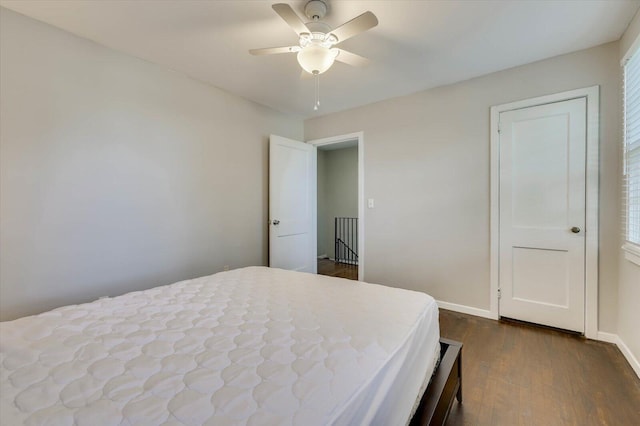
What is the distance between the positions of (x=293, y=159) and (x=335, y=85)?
115cm

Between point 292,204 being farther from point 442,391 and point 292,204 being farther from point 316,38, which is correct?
point 442,391

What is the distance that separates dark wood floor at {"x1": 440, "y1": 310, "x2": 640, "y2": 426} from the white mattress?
0.62 metres

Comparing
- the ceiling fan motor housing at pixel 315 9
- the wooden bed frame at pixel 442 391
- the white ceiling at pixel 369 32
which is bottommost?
the wooden bed frame at pixel 442 391

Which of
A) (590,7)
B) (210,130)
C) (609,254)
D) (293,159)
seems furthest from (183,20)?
(609,254)

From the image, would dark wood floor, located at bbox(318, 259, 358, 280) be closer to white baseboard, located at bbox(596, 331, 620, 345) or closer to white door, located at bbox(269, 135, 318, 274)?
white door, located at bbox(269, 135, 318, 274)

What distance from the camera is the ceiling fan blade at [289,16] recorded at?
1481 mm

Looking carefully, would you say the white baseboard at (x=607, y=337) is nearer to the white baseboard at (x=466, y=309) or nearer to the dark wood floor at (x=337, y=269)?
the white baseboard at (x=466, y=309)

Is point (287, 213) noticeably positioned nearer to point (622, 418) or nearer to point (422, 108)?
point (422, 108)

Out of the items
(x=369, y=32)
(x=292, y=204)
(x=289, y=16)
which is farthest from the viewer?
(x=292, y=204)

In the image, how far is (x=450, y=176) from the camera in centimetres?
298

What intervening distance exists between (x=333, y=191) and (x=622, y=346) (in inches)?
189

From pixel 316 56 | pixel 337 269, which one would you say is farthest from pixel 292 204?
pixel 316 56

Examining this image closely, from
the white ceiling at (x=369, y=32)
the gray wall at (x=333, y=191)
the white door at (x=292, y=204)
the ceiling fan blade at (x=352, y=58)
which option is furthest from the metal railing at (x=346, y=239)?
the ceiling fan blade at (x=352, y=58)

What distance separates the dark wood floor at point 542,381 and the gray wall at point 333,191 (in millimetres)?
3834
